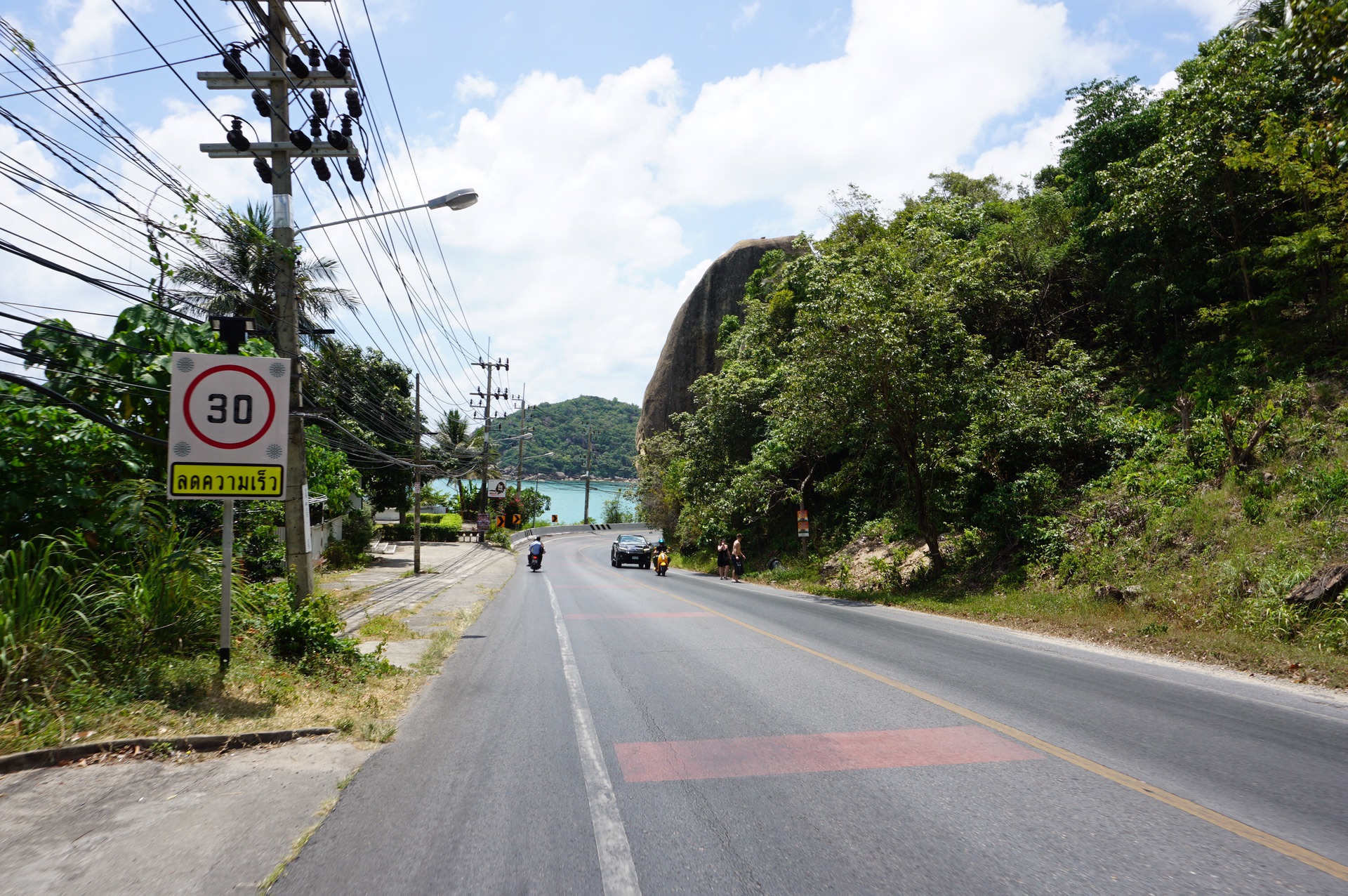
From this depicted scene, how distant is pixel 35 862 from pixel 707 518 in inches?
1165

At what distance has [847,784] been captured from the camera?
191 inches

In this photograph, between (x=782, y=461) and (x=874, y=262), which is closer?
(x=874, y=262)

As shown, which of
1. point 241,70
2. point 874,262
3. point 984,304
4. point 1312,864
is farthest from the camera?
point 984,304

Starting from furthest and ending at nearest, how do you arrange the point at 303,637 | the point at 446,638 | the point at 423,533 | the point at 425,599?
1. the point at 423,533
2. the point at 425,599
3. the point at 446,638
4. the point at 303,637

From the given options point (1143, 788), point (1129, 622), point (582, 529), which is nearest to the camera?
point (1143, 788)

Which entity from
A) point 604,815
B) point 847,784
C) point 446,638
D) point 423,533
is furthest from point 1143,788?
point 423,533

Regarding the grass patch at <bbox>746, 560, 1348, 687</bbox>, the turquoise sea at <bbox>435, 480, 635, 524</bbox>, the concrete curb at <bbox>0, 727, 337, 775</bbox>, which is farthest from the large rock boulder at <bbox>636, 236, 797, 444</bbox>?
the concrete curb at <bbox>0, 727, 337, 775</bbox>

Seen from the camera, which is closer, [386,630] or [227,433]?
[227,433]

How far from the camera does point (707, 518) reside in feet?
108

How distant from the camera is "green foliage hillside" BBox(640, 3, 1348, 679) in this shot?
12703 millimetres

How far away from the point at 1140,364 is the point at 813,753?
20.9 metres

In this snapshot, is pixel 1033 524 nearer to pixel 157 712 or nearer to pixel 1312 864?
pixel 1312 864

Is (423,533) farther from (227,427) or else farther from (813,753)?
(813,753)

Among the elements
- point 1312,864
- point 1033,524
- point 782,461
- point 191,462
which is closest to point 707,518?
point 782,461
